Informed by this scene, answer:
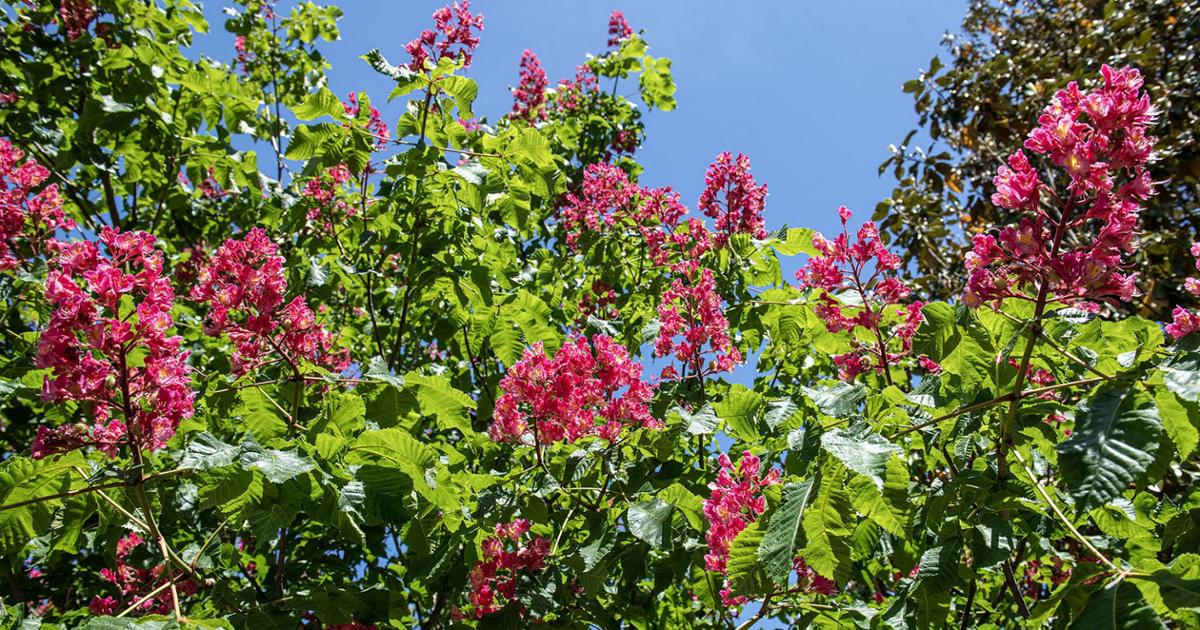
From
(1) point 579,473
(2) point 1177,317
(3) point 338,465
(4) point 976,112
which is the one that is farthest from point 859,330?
(4) point 976,112

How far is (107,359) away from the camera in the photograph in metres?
2.00

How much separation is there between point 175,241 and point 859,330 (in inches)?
219

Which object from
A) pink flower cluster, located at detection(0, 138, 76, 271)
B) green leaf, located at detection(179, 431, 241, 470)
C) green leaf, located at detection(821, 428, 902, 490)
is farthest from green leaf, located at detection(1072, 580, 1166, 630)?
pink flower cluster, located at detection(0, 138, 76, 271)

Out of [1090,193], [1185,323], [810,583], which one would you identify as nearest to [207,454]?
[810,583]

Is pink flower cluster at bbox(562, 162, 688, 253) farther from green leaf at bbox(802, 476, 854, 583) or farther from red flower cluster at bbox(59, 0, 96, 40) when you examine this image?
red flower cluster at bbox(59, 0, 96, 40)

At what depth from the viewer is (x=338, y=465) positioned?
2.09 metres

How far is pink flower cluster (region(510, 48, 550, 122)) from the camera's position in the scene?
6.41 m

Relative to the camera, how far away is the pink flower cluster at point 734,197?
12.7 ft

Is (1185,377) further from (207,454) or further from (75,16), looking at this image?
(75,16)

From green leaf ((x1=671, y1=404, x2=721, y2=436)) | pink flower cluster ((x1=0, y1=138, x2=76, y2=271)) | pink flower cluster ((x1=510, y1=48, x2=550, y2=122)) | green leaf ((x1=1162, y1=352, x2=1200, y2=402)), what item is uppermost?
pink flower cluster ((x1=510, y1=48, x2=550, y2=122))

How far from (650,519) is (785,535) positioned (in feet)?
1.84

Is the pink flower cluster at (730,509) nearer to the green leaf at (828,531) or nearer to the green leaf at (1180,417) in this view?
the green leaf at (828,531)

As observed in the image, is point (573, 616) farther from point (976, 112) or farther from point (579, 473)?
point (976, 112)

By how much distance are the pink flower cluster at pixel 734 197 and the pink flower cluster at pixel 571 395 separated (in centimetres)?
135
